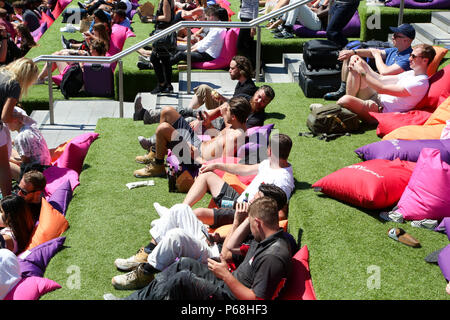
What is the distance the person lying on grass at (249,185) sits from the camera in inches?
233

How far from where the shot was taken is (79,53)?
11742mm

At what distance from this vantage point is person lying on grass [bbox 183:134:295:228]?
5.92 meters

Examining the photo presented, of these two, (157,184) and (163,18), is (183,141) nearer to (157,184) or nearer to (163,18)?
(157,184)

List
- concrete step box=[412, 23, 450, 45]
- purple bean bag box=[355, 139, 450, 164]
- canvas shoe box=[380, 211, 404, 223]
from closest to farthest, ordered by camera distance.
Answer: canvas shoe box=[380, 211, 404, 223], purple bean bag box=[355, 139, 450, 164], concrete step box=[412, 23, 450, 45]

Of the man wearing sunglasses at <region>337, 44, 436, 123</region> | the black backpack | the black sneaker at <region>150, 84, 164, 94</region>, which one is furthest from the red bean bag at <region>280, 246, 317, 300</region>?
the black sneaker at <region>150, 84, 164, 94</region>

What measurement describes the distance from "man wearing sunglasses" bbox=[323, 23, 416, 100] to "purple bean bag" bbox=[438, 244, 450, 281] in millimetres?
3260

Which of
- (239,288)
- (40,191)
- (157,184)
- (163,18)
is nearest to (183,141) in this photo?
(157,184)

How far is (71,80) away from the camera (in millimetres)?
10828

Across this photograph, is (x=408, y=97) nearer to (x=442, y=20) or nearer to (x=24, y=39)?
(x=442, y=20)

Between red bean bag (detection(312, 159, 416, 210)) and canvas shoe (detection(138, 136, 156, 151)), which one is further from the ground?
red bean bag (detection(312, 159, 416, 210))

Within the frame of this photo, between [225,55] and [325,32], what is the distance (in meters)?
1.96

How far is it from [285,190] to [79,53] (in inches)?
274

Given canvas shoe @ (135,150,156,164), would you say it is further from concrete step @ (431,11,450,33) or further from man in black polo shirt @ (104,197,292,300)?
concrete step @ (431,11,450,33)

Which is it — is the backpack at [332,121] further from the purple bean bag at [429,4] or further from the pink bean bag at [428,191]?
the purple bean bag at [429,4]
